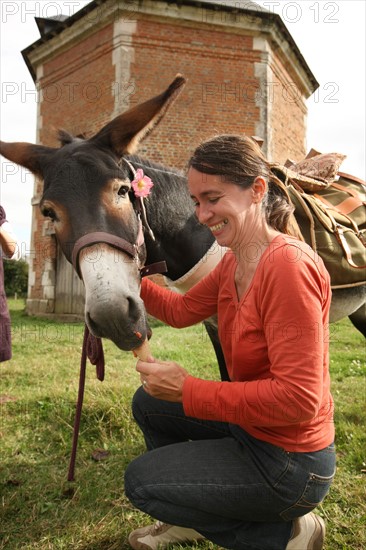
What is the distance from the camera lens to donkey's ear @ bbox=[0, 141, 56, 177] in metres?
2.39

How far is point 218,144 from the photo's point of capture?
171 cm

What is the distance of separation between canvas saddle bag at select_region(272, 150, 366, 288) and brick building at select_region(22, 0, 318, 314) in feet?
24.5

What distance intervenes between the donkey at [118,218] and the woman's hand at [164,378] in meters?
0.21

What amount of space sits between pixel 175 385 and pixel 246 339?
13.1 inches

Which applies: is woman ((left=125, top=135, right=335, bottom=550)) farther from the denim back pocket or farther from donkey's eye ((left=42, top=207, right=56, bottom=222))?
donkey's eye ((left=42, top=207, right=56, bottom=222))

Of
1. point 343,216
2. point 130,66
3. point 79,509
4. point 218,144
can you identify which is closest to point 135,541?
point 79,509

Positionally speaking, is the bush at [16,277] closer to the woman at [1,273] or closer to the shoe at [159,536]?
the woman at [1,273]

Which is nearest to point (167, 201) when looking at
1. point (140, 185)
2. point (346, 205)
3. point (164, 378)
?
point (140, 185)

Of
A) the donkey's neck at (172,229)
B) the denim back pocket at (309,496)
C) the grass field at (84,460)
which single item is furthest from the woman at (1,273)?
the denim back pocket at (309,496)

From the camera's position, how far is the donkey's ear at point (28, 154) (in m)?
2.39

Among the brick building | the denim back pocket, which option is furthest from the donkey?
the brick building

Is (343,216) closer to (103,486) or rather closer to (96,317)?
(96,317)

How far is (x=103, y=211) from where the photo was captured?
1983 millimetres

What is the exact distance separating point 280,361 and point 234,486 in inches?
20.9
